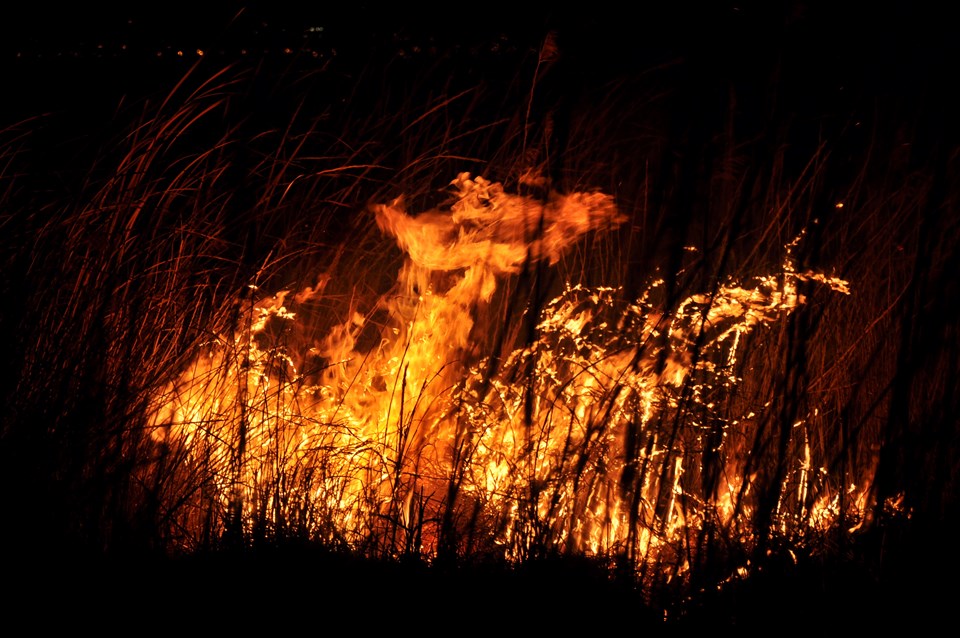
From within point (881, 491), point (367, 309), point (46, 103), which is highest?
point (46, 103)

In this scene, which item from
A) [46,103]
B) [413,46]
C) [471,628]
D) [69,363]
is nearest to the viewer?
[471,628]

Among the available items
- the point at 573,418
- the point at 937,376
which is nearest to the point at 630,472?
the point at 573,418

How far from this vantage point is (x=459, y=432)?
2.47 metres

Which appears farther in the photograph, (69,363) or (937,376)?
(937,376)

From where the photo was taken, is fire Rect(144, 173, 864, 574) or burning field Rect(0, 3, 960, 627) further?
fire Rect(144, 173, 864, 574)

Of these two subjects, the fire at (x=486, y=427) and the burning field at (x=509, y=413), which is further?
the fire at (x=486, y=427)

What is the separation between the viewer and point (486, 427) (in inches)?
99.7

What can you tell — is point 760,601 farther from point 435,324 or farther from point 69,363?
point 69,363

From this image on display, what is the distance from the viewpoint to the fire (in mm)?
2316

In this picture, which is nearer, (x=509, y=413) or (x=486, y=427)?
(x=486, y=427)

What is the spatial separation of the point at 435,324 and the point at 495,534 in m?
0.86

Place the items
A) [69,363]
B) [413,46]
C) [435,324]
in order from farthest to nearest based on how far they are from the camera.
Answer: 1. [413,46]
2. [435,324]
3. [69,363]

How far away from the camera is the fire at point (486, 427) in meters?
2.32

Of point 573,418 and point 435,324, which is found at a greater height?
point 435,324
